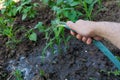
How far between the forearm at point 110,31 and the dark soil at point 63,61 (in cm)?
73

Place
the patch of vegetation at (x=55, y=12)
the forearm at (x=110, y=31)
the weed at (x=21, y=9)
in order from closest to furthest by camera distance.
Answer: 1. the forearm at (x=110, y=31)
2. the patch of vegetation at (x=55, y=12)
3. the weed at (x=21, y=9)

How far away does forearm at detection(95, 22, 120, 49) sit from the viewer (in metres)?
1.44

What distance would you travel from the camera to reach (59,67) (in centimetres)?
232

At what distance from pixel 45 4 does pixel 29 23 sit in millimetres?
271

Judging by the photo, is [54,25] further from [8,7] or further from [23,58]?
[8,7]

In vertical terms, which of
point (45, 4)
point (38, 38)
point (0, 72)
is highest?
point (45, 4)

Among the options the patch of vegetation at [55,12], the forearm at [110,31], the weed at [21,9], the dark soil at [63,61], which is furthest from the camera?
the weed at [21,9]

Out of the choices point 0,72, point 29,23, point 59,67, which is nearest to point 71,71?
point 59,67

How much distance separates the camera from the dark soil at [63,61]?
2.22m

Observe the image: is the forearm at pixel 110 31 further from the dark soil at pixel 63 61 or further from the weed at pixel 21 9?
the weed at pixel 21 9

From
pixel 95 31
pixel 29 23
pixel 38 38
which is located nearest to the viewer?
pixel 95 31

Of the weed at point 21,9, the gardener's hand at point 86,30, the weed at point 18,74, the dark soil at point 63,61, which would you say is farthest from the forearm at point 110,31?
the weed at point 21,9

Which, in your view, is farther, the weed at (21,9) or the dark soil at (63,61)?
the weed at (21,9)

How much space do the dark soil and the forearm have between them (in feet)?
2.41
